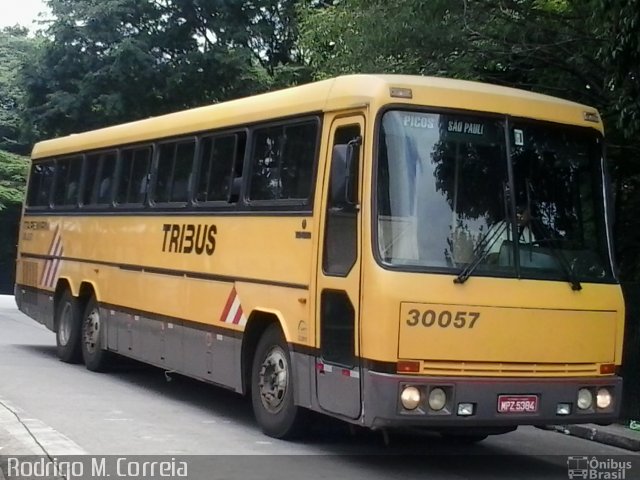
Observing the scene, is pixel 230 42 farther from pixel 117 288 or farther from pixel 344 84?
pixel 344 84

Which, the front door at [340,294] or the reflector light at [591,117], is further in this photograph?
the reflector light at [591,117]

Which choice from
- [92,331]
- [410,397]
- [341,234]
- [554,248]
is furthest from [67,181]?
[410,397]

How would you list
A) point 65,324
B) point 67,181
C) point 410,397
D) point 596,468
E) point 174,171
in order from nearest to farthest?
1. point 410,397
2. point 596,468
3. point 174,171
4. point 65,324
5. point 67,181

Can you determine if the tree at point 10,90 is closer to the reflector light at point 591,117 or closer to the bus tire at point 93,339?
the bus tire at point 93,339

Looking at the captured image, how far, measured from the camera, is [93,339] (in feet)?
48.7

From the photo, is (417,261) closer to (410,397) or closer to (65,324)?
(410,397)

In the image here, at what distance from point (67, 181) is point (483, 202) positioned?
932 centimetres

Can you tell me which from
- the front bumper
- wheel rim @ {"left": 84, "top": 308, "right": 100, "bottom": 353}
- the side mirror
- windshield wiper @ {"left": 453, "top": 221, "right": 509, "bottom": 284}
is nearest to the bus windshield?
windshield wiper @ {"left": 453, "top": 221, "right": 509, "bottom": 284}

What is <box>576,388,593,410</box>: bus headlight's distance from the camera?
28.4 ft

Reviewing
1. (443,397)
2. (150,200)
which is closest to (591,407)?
(443,397)

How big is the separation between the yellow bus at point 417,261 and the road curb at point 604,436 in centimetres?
171

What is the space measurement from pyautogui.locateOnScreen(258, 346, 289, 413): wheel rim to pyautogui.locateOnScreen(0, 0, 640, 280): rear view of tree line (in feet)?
13.5

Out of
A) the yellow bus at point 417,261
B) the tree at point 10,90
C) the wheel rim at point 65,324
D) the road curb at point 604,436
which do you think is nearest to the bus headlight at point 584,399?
the yellow bus at point 417,261

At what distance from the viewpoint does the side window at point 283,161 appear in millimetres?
9523
